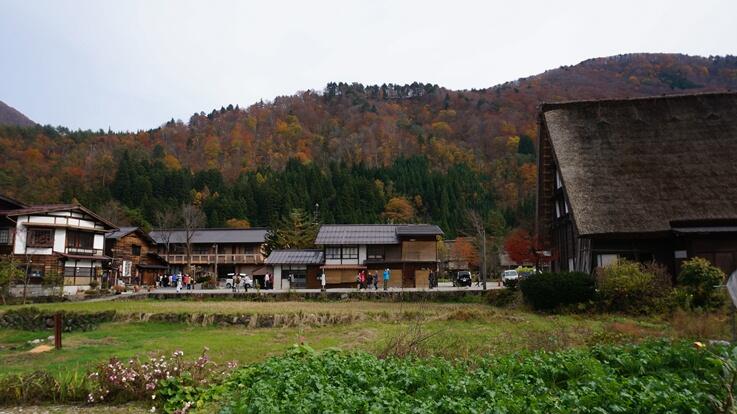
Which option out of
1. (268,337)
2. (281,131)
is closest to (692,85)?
(281,131)

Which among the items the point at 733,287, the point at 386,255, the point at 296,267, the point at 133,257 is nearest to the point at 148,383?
the point at 733,287

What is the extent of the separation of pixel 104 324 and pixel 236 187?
56.2 metres

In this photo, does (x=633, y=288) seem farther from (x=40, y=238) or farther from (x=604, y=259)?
(x=40, y=238)

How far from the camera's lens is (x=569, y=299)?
59.1 ft

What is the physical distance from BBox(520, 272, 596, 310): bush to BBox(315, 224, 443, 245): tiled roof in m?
20.4

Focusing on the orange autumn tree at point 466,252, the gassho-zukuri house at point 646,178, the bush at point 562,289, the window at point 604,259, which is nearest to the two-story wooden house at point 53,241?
the bush at point 562,289

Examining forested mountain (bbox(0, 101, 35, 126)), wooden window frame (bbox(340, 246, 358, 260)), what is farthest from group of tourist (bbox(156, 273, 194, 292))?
forested mountain (bbox(0, 101, 35, 126))

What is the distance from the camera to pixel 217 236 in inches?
2157

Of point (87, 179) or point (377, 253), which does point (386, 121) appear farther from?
point (377, 253)

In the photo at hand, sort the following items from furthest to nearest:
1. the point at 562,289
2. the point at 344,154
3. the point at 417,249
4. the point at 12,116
Answer: the point at 12,116
the point at 344,154
the point at 417,249
the point at 562,289

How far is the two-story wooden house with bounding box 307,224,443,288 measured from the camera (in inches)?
1556

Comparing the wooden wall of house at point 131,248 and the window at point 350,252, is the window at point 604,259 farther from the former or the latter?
the wooden wall of house at point 131,248

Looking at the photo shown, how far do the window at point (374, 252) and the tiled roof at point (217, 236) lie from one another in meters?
17.7

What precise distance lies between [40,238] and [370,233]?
2443cm
